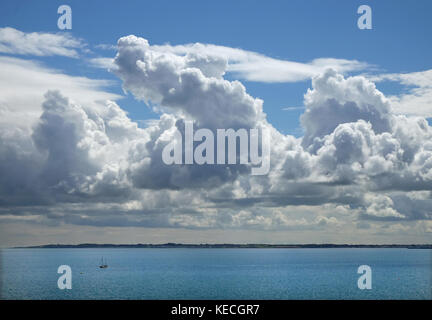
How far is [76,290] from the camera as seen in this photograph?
17962 centimetres
